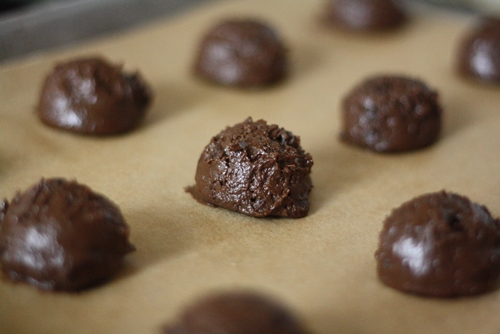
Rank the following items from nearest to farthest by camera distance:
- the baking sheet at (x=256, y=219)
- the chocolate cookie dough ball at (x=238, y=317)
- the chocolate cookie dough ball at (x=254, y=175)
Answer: the chocolate cookie dough ball at (x=238, y=317) < the baking sheet at (x=256, y=219) < the chocolate cookie dough ball at (x=254, y=175)

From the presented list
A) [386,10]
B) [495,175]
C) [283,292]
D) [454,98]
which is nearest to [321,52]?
[386,10]

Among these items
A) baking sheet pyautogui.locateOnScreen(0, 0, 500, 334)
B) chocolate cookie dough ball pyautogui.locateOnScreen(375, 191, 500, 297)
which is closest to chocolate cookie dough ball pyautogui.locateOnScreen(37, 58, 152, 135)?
baking sheet pyautogui.locateOnScreen(0, 0, 500, 334)

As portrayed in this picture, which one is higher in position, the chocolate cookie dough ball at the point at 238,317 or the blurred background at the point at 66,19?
the blurred background at the point at 66,19

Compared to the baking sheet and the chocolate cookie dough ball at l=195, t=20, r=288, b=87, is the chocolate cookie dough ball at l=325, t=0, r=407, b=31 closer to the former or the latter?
the baking sheet

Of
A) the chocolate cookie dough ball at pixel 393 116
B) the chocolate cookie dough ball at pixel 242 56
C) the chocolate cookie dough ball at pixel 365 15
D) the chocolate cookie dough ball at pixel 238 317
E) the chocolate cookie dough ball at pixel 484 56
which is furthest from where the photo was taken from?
the chocolate cookie dough ball at pixel 365 15

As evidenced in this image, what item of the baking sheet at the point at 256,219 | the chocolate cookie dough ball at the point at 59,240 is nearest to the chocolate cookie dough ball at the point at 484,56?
the baking sheet at the point at 256,219

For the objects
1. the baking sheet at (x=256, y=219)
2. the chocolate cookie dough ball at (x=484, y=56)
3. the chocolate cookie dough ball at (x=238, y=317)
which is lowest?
Result: the baking sheet at (x=256, y=219)

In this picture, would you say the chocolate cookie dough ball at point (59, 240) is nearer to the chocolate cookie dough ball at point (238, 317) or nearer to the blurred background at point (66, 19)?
the chocolate cookie dough ball at point (238, 317)

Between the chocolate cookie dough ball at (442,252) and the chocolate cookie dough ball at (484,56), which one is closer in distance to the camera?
the chocolate cookie dough ball at (442,252)
